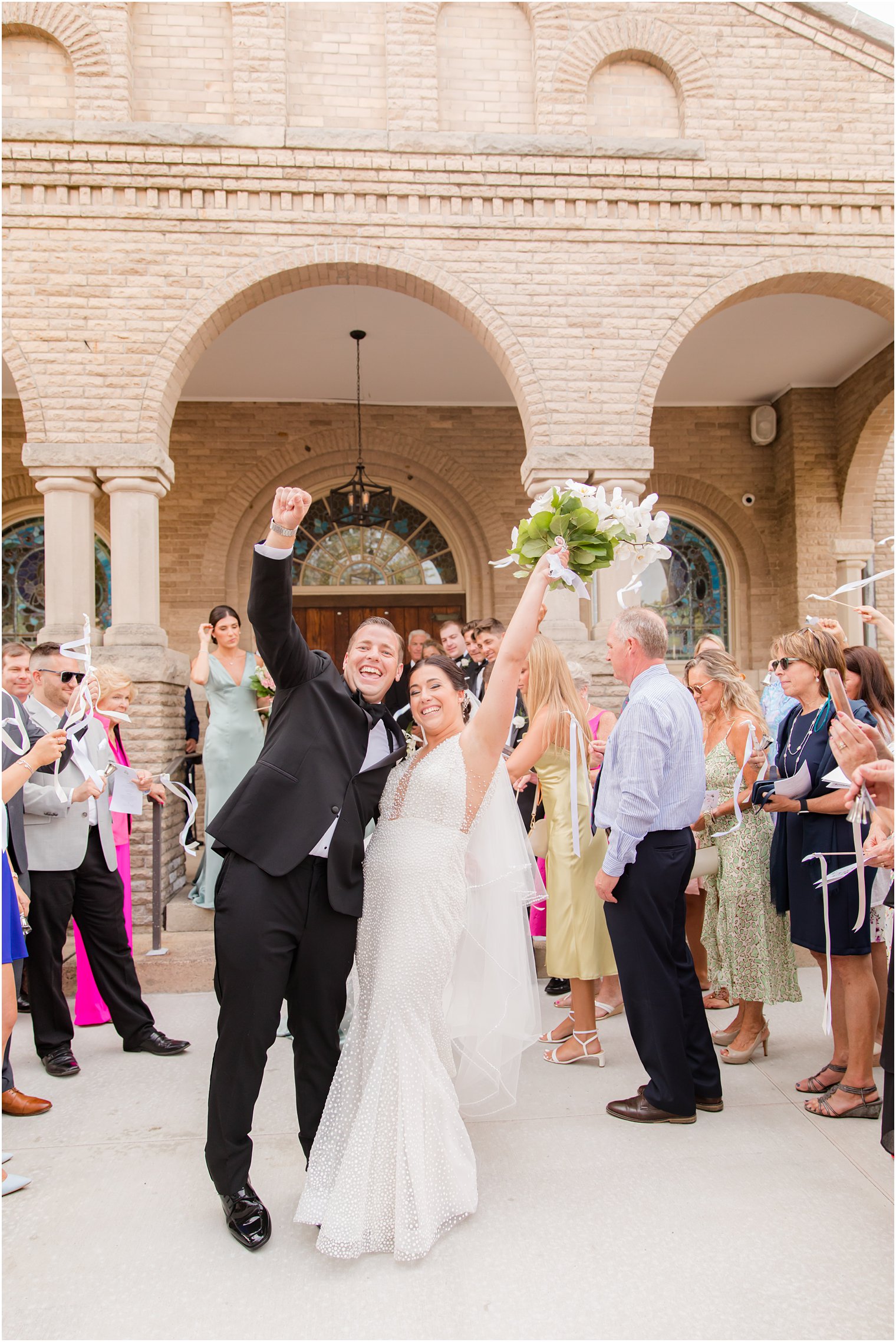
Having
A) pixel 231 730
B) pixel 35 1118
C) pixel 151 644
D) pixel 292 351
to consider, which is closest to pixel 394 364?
pixel 292 351

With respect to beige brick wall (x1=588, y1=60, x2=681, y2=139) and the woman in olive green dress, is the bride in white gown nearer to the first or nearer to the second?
the woman in olive green dress

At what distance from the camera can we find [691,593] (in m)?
11.9

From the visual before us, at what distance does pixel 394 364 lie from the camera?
33.8 feet

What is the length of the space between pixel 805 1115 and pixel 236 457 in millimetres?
9842

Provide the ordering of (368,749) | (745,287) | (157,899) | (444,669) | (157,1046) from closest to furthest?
(368,749), (444,669), (157,1046), (157,899), (745,287)

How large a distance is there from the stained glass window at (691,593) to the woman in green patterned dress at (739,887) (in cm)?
774

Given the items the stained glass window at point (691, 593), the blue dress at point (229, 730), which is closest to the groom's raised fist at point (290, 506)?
the blue dress at point (229, 730)

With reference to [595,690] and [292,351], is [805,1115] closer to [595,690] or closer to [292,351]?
[595,690]

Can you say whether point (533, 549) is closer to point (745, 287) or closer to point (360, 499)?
point (745, 287)

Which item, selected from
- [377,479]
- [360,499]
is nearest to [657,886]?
[360,499]

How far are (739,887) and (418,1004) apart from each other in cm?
198

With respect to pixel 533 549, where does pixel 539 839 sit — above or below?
below

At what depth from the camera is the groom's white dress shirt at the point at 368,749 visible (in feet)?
7.80

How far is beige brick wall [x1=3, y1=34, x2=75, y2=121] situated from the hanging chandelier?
3379 millimetres
